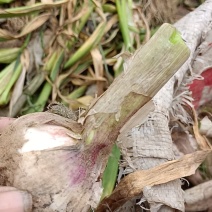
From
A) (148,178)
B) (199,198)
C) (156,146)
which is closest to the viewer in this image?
(148,178)

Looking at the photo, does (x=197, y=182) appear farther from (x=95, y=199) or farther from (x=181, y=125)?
(x=95, y=199)

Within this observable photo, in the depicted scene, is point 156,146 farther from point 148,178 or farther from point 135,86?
point 135,86

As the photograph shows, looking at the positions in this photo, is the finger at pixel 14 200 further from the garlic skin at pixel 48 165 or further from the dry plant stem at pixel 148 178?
the dry plant stem at pixel 148 178

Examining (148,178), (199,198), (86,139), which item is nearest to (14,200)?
(86,139)

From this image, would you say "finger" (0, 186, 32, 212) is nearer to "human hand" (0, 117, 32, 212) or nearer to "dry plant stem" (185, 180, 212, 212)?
"human hand" (0, 117, 32, 212)

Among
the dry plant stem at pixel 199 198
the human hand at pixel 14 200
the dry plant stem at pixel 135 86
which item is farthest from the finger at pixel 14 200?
the dry plant stem at pixel 199 198

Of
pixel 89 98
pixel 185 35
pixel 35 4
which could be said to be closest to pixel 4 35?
pixel 35 4

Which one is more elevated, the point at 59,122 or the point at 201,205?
the point at 59,122
